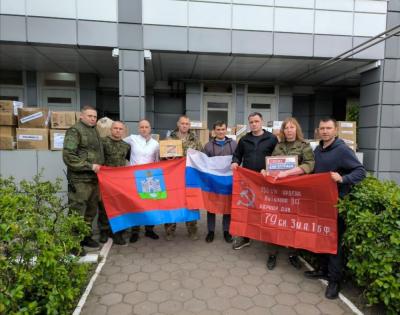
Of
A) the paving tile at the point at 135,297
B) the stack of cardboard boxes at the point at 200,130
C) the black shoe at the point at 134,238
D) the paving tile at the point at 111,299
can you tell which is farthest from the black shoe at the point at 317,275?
the stack of cardboard boxes at the point at 200,130

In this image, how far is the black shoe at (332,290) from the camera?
2854 millimetres

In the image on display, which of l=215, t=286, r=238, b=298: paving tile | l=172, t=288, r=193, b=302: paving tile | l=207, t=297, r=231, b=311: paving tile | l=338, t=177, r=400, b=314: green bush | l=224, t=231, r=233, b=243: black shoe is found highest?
l=338, t=177, r=400, b=314: green bush

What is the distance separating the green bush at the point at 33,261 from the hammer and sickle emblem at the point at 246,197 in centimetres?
204

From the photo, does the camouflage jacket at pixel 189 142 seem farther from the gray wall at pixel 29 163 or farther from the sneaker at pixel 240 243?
the gray wall at pixel 29 163

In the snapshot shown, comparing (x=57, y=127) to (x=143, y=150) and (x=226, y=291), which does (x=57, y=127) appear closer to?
(x=143, y=150)

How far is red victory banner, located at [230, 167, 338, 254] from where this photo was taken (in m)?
3.00

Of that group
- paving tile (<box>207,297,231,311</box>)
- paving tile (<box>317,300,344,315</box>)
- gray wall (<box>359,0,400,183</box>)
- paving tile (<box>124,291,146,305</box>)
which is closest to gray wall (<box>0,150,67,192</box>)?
paving tile (<box>124,291,146,305</box>)

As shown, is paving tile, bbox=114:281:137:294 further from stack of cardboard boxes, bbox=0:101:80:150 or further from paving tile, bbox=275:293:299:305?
stack of cardboard boxes, bbox=0:101:80:150

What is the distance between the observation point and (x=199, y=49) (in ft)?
19.5

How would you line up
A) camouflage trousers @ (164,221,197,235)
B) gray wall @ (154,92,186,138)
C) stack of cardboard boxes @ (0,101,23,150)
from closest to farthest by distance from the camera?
camouflage trousers @ (164,221,197,235) < stack of cardboard boxes @ (0,101,23,150) < gray wall @ (154,92,186,138)

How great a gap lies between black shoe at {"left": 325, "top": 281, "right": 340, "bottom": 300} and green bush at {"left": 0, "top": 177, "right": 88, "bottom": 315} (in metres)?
2.47

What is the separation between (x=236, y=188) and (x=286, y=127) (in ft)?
3.39

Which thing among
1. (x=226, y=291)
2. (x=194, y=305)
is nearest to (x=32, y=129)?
(x=194, y=305)

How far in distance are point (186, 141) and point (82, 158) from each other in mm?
1474
